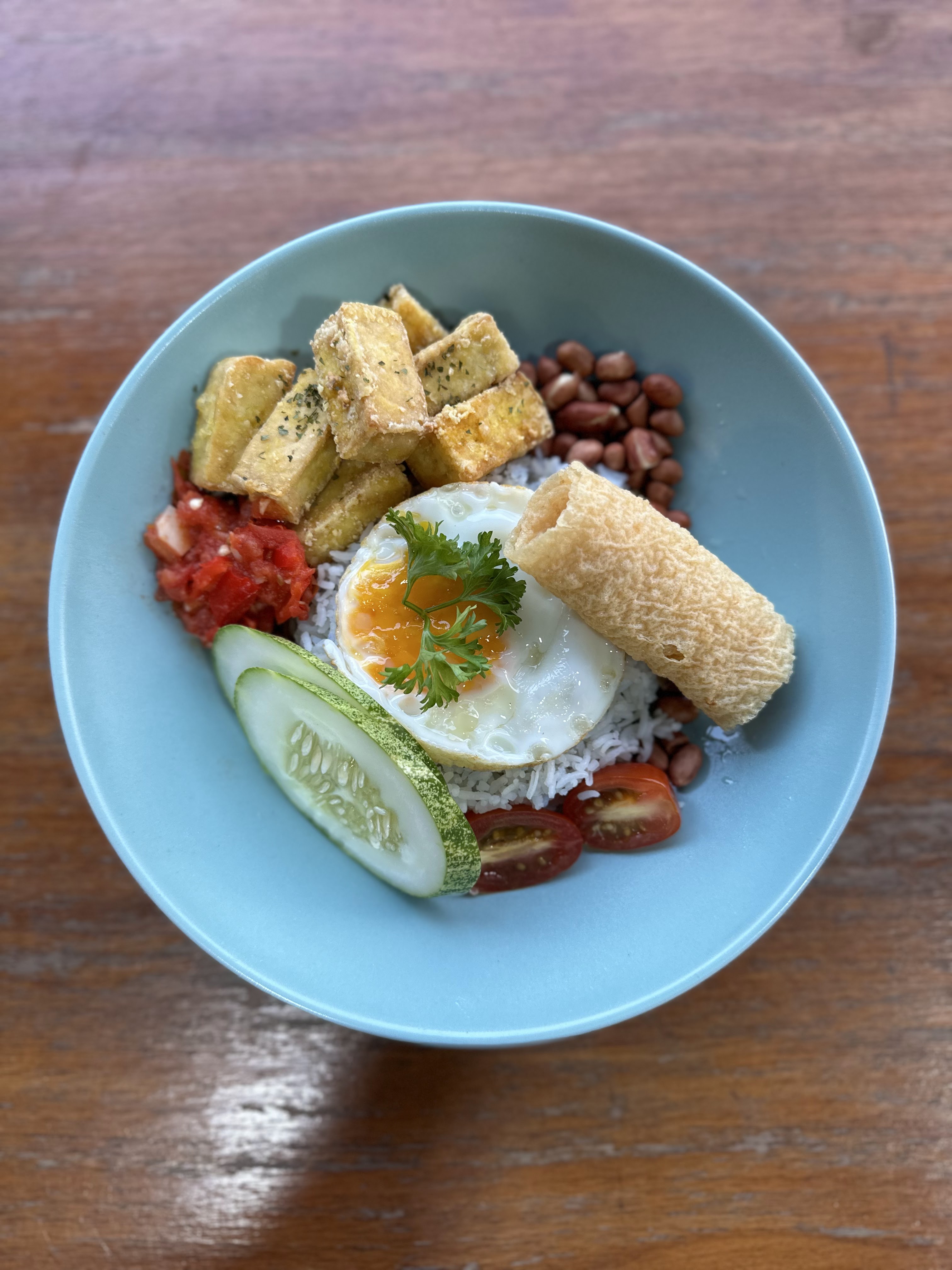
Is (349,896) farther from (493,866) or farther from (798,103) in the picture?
(798,103)

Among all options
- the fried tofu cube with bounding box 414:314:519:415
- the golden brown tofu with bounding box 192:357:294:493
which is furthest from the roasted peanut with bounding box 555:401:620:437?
the golden brown tofu with bounding box 192:357:294:493

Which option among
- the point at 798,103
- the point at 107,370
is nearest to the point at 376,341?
the point at 107,370

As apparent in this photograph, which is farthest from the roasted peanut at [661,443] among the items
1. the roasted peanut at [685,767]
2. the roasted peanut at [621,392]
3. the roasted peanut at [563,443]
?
the roasted peanut at [685,767]

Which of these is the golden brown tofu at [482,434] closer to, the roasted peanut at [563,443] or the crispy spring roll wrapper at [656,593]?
the roasted peanut at [563,443]

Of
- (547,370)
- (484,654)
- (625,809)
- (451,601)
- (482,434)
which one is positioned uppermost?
(547,370)

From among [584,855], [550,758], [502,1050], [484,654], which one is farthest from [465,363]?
[502,1050]

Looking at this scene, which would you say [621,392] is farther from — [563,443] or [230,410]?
[230,410]

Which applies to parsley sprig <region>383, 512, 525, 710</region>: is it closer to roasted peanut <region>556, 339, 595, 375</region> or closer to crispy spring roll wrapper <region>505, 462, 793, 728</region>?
crispy spring roll wrapper <region>505, 462, 793, 728</region>
